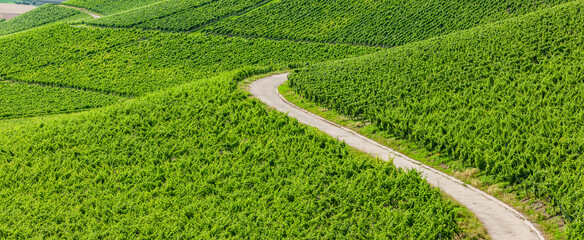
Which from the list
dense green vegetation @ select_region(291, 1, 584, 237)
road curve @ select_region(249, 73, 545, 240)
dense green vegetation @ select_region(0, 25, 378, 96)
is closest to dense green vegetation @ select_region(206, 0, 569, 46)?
dense green vegetation @ select_region(0, 25, 378, 96)

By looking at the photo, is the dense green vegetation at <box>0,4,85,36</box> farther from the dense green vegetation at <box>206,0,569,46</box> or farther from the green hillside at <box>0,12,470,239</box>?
the green hillside at <box>0,12,470,239</box>

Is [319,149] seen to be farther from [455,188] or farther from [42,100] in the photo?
[42,100]

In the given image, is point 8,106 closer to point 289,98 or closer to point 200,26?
point 200,26

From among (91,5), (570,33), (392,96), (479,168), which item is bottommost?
(479,168)

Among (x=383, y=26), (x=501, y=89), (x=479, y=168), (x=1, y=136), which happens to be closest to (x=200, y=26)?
(x=383, y=26)

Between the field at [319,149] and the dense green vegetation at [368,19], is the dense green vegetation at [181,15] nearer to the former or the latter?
the dense green vegetation at [368,19]

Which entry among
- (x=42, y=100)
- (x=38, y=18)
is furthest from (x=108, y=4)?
(x=42, y=100)
